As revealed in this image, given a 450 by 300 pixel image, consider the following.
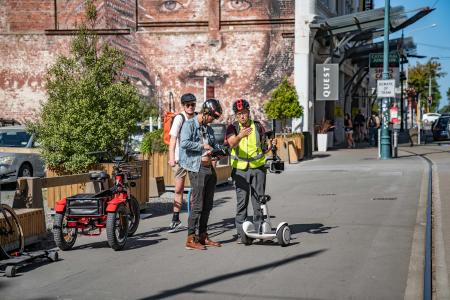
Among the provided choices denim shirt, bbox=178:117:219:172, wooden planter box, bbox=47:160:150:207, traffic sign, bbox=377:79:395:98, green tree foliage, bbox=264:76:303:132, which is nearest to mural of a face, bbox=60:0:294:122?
green tree foliage, bbox=264:76:303:132

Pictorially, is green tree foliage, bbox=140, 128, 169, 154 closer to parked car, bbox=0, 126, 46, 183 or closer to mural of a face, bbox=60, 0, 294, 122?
parked car, bbox=0, 126, 46, 183

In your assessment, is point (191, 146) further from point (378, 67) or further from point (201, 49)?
point (378, 67)

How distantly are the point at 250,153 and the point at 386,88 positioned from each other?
50.1 ft

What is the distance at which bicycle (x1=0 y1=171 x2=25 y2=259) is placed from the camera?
628cm

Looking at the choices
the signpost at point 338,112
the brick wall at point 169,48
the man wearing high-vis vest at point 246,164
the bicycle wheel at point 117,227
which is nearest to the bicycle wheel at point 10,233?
the bicycle wheel at point 117,227

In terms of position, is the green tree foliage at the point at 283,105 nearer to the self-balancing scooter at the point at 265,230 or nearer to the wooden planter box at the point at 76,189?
the wooden planter box at the point at 76,189

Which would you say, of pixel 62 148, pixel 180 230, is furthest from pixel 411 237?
pixel 62 148

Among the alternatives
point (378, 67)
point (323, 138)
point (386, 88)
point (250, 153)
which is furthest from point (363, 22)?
point (250, 153)

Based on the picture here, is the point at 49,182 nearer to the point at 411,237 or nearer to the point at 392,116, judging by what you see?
the point at 411,237

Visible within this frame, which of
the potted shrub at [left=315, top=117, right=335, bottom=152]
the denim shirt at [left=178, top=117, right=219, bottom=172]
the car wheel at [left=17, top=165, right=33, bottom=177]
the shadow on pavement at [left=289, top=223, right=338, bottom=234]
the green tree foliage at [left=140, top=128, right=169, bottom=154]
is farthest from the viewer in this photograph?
the potted shrub at [left=315, top=117, right=335, bottom=152]

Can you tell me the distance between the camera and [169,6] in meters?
28.0

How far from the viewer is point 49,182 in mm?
7832

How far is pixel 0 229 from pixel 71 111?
135 inches

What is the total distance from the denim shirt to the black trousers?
0.34 ft
